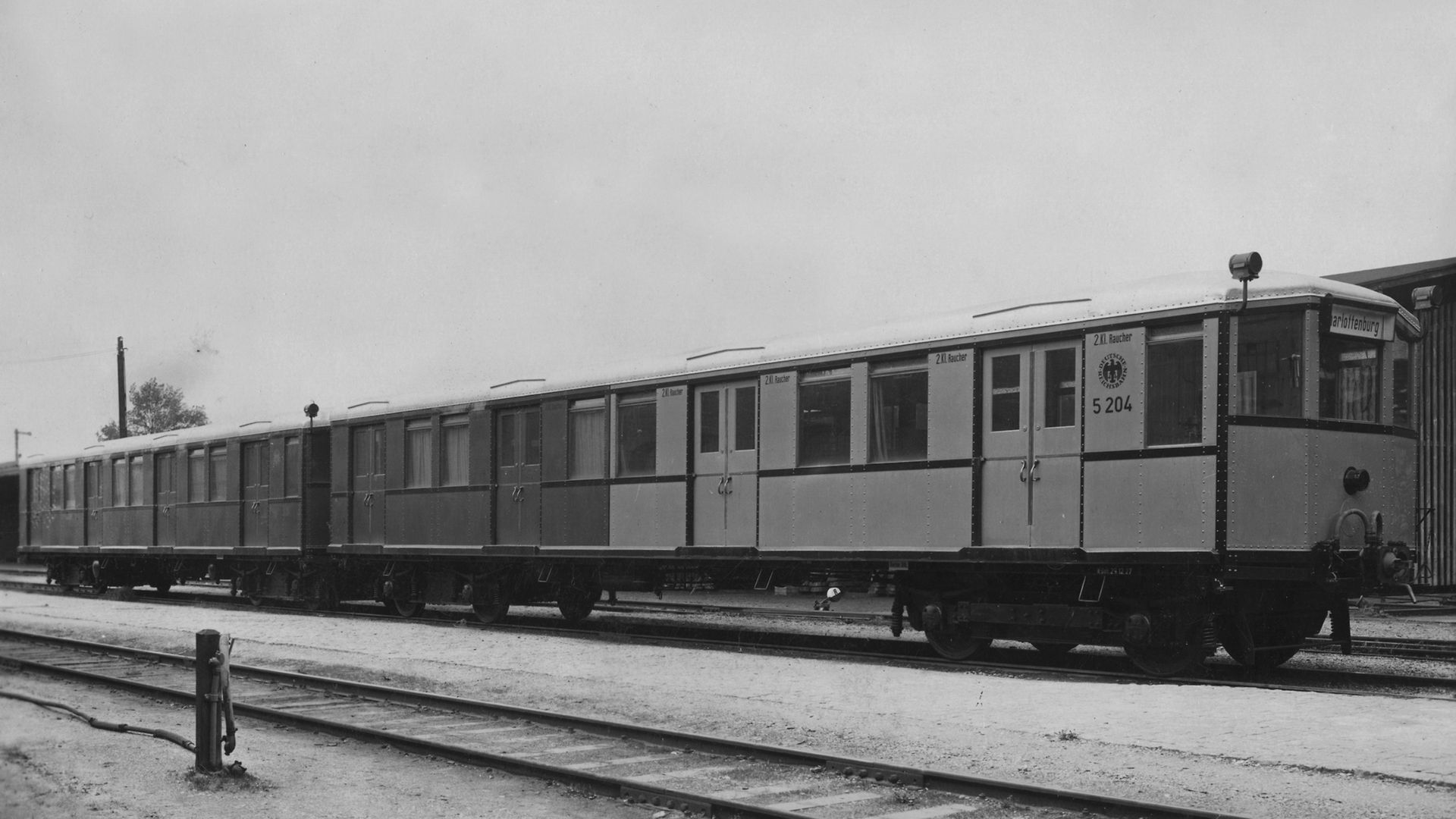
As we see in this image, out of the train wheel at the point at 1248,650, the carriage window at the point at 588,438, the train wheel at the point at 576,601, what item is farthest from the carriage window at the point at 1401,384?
the train wheel at the point at 576,601

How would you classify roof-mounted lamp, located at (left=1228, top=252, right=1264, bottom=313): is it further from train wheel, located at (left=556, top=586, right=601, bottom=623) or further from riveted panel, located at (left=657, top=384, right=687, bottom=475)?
train wheel, located at (left=556, top=586, right=601, bottom=623)

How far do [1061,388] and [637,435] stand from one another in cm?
618

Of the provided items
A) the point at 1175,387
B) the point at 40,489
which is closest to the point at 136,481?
the point at 40,489

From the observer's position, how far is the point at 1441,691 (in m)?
10.7

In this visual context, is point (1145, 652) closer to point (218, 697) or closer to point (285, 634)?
point (218, 697)

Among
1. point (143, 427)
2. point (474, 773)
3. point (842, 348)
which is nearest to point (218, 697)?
point (474, 773)

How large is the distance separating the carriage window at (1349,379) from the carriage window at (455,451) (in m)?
12.0

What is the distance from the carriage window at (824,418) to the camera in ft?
46.5

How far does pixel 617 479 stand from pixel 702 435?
67.6 inches

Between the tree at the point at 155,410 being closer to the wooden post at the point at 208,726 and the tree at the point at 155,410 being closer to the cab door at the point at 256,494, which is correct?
the cab door at the point at 256,494

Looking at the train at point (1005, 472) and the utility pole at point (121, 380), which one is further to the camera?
the utility pole at point (121, 380)

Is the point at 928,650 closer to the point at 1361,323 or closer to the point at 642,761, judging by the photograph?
the point at 1361,323

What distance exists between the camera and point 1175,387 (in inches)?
451

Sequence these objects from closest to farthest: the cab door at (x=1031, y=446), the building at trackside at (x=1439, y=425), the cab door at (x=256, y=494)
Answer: the cab door at (x=1031, y=446) → the building at trackside at (x=1439, y=425) → the cab door at (x=256, y=494)
